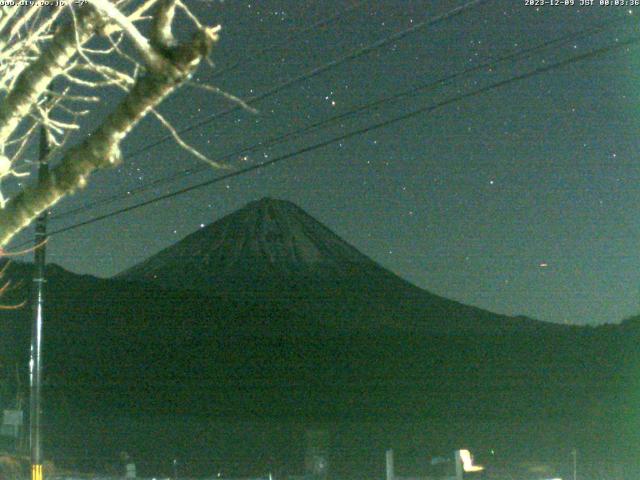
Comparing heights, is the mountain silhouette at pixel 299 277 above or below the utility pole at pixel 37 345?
above

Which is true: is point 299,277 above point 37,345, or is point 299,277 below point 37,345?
above

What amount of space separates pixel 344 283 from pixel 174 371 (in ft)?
215

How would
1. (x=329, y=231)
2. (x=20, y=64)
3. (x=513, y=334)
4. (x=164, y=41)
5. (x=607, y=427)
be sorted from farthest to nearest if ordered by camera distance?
(x=329, y=231) → (x=513, y=334) → (x=607, y=427) → (x=20, y=64) → (x=164, y=41)

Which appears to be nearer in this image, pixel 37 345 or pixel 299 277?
pixel 37 345

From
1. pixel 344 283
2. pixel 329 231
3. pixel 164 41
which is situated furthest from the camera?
pixel 329 231

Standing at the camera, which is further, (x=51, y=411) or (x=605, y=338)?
(x=605, y=338)

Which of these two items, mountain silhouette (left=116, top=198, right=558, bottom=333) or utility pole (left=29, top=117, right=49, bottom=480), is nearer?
utility pole (left=29, top=117, right=49, bottom=480)

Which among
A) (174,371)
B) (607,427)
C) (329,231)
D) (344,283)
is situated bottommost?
(607,427)

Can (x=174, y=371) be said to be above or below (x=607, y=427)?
above

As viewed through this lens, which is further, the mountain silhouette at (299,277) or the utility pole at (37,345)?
the mountain silhouette at (299,277)

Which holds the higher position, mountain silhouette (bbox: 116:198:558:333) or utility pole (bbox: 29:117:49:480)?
mountain silhouette (bbox: 116:198:558:333)

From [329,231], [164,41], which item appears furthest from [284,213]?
[164,41]

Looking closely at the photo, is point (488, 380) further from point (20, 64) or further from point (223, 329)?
point (20, 64)

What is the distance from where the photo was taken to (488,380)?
88.2 meters
